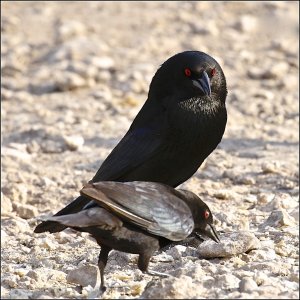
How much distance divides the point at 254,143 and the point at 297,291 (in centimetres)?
584

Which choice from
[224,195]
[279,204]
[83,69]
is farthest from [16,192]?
[83,69]

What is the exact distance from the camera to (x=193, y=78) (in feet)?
27.4

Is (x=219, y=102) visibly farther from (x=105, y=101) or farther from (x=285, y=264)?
(x=105, y=101)

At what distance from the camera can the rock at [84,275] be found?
681cm

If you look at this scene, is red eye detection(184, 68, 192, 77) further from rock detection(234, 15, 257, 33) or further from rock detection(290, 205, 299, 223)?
rock detection(234, 15, 257, 33)

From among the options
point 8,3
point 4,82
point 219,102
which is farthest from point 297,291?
point 8,3

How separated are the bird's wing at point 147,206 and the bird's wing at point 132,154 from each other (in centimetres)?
156

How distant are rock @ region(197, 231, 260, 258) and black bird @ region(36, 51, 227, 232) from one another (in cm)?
86

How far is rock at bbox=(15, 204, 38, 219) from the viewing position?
378 inches

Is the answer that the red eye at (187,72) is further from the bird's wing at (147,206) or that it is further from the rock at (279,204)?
the bird's wing at (147,206)

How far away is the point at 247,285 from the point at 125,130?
253 inches

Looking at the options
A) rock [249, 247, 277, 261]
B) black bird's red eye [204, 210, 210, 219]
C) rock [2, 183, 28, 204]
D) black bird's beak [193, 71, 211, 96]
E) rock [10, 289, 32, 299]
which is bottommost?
rock [2, 183, 28, 204]

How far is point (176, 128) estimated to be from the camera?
8.15 metres

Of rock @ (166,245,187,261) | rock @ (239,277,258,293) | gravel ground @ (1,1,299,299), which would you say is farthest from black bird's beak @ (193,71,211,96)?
rock @ (239,277,258,293)
